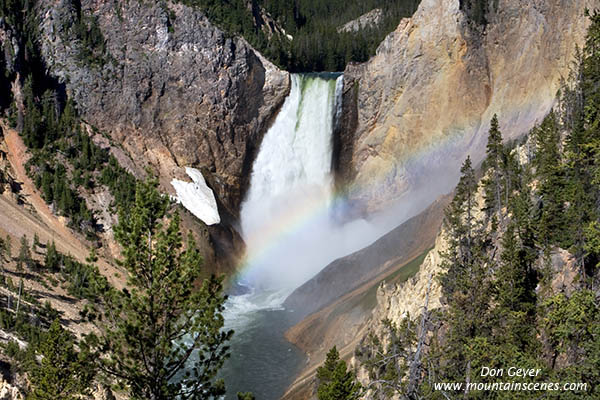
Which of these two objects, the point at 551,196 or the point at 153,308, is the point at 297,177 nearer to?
the point at 551,196

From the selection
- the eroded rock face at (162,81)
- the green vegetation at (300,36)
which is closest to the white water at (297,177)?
the eroded rock face at (162,81)

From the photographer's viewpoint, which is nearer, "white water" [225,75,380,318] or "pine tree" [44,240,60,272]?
"pine tree" [44,240,60,272]

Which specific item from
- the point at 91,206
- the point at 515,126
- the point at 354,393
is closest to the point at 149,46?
the point at 91,206

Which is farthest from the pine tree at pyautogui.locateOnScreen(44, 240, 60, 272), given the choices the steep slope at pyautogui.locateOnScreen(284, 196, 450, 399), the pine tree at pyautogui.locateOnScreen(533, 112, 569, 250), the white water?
the pine tree at pyautogui.locateOnScreen(533, 112, 569, 250)

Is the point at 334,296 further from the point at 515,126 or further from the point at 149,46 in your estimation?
the point at 149,46

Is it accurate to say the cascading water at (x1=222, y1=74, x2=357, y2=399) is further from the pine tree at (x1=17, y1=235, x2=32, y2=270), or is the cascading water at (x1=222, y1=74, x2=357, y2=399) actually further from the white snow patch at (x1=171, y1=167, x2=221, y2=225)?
the pine tree at (x1=17, y1=235, x2=32, y2=270)

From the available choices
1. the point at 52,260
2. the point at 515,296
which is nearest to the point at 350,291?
the point at 52,260
